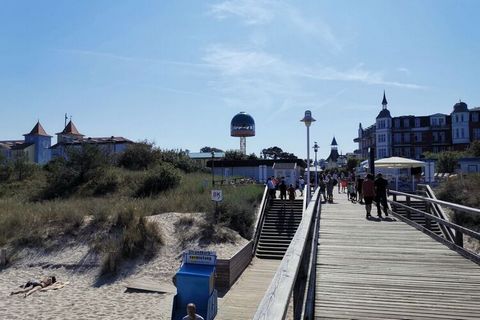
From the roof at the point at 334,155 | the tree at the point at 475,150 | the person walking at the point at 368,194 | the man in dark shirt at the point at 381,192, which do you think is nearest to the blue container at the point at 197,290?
the person walking at the point at 368,194

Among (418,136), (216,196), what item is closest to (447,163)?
(418,136)

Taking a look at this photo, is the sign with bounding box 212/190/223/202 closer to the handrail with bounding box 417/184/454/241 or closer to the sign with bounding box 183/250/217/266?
the handrail with bounding box 417/184/454/241

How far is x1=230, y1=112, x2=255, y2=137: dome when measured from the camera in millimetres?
62812

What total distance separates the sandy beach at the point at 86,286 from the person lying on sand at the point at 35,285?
32 centimetres

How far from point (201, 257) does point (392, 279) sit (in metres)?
6.69

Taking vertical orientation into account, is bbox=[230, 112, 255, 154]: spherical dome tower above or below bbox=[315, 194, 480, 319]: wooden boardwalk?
above

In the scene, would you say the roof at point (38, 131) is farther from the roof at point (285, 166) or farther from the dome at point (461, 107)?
the dome at point (461, 107)

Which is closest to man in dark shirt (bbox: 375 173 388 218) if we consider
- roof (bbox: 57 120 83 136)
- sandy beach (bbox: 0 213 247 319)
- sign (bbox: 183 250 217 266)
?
sign (bbox: 183 250 217 266)

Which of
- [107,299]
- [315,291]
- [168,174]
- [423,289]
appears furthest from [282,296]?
[168,174]

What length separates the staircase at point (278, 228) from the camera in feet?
75.8

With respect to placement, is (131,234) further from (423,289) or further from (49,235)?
(423,289)

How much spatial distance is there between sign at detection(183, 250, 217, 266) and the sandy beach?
10.8ft

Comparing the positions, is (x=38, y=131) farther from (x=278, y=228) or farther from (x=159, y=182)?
(x=278, y=228)

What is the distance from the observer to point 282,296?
286 cm
